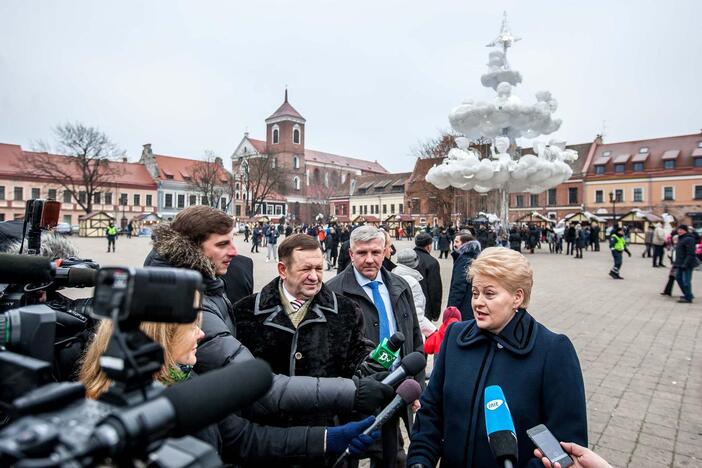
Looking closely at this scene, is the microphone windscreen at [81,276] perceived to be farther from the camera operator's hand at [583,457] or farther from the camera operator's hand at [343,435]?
the camera operator's hand at [583,457]

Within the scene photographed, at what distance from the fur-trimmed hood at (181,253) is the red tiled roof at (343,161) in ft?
346

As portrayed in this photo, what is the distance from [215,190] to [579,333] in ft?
204

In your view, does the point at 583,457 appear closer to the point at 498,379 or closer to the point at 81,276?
the point at 498,379

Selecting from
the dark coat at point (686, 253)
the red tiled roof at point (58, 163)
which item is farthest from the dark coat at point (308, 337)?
the red tiled roof at point (58, 163)

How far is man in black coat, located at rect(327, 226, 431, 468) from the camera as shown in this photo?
149 inches

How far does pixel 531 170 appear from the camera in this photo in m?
22.0

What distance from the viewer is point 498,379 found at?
221 cm

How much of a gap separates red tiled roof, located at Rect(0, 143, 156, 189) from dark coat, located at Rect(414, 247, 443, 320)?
60479mm

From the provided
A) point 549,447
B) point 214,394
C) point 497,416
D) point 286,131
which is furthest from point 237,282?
point 286,131

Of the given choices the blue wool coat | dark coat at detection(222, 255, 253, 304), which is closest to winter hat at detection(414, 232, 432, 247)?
dark coat at detection(222, 255, 253, 304)

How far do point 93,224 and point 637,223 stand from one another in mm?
54903

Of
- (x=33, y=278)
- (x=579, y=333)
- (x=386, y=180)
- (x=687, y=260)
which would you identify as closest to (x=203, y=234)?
(x=33, y=278)

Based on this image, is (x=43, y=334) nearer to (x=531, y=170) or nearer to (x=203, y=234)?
(x=203, y=234)

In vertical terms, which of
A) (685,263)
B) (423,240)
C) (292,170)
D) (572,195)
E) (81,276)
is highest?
(292,170)
